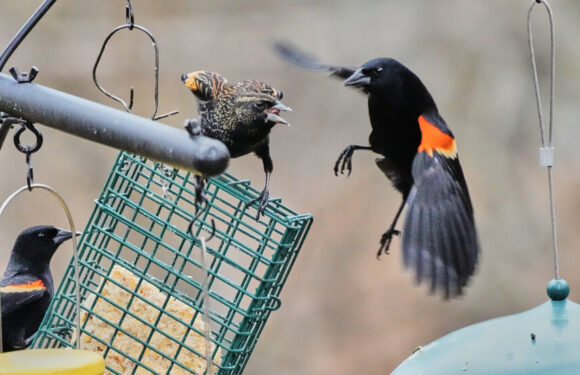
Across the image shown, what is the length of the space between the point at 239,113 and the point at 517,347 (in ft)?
4.23

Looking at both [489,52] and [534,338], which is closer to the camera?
[534,338]

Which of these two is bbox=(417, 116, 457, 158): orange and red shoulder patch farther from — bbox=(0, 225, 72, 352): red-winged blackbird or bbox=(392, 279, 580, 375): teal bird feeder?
bbox=(0, 225, 72, 352): red-winged blackbird

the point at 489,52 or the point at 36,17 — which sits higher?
the point at 489,52

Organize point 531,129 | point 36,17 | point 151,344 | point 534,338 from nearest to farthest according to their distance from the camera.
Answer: point 36,17 → point 534,338 → point 151,344 → point 531,129

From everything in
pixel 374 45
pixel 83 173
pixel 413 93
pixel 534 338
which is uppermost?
pixel 374 45

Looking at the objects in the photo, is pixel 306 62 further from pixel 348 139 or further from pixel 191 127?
pixel 348 139

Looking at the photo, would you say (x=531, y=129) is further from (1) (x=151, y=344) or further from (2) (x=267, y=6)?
(1) (x=151, y=344)

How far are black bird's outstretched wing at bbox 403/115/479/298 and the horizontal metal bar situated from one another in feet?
3.86

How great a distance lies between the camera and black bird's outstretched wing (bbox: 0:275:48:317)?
4.16 metres

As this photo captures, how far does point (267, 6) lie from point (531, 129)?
1.92m

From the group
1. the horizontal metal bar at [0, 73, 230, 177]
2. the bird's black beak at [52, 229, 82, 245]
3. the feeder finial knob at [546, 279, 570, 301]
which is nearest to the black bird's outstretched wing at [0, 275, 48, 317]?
the bird's black beak at [52, 229, 82, 245]

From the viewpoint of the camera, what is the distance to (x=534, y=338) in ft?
9.34

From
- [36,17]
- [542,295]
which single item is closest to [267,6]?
[542,295]

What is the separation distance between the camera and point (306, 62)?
399 cm
